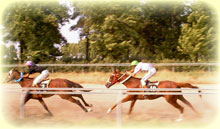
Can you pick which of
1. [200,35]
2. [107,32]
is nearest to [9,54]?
[107,32]

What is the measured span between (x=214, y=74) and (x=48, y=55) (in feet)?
31.5

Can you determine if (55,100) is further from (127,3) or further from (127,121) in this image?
(127,3)

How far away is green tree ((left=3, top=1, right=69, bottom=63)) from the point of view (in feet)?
50.2

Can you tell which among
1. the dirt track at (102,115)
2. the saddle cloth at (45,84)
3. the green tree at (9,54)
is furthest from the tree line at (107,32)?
the saddle cloth at (45,84)

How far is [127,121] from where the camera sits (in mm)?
6352

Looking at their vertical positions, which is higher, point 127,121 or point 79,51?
point 79,51

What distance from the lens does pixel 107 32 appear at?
15.7 m

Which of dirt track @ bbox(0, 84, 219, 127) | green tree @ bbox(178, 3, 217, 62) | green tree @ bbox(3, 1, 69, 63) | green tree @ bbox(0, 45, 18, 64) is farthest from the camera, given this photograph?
green tree @ bbox(178, 3, 217, 62)

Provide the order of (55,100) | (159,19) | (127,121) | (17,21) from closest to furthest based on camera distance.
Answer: (127,121), (55,100), (17,21), (159,19)

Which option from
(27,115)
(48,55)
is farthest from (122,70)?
(27,115)

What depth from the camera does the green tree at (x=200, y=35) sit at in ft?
50.5

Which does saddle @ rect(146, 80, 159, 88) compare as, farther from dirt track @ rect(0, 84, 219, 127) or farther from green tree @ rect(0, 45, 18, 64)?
green tree @ rect(0, 45, 18, 64)

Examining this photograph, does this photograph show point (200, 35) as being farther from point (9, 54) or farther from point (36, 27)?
point (9, 54)

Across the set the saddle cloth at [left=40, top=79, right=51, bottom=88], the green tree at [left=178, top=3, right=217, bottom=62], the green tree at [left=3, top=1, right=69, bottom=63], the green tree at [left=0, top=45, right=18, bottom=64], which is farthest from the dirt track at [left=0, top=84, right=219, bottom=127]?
the green tree at [left=3, top=1, right=69, bottom=63]
